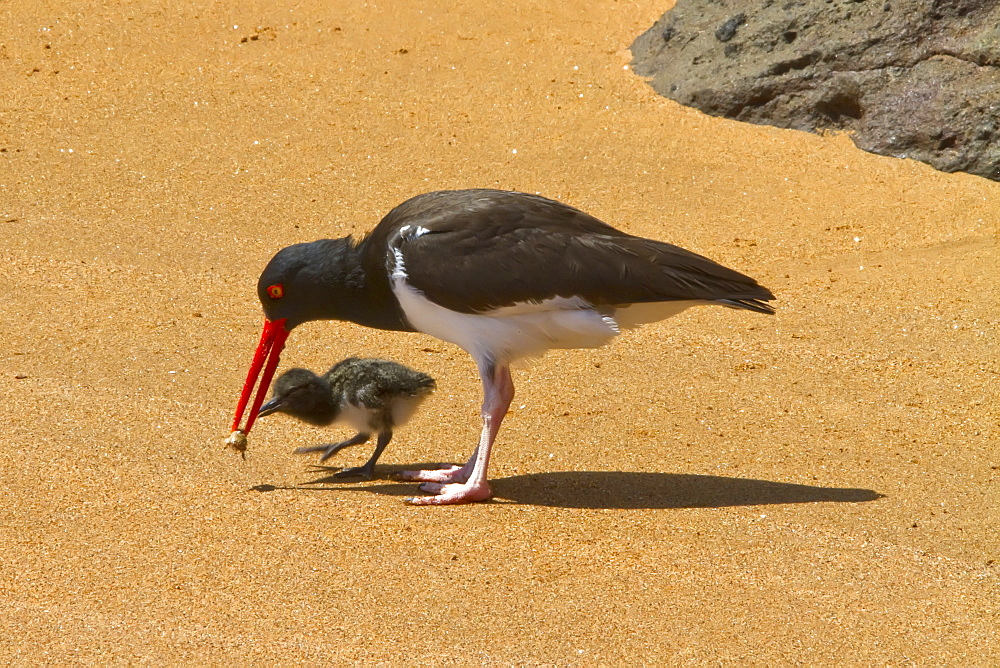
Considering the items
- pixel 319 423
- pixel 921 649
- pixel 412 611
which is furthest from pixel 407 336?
pixel 921 649

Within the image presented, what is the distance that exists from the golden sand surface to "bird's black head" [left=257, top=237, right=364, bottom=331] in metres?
0.83

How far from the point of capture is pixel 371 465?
6613 millimetres

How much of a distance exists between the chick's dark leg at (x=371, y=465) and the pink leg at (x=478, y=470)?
0.18 meters

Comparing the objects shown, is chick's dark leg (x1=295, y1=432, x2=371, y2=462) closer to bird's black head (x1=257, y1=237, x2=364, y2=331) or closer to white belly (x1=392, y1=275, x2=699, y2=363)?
bird's black head (x1=257, y1=237, x2=364, y2=331)

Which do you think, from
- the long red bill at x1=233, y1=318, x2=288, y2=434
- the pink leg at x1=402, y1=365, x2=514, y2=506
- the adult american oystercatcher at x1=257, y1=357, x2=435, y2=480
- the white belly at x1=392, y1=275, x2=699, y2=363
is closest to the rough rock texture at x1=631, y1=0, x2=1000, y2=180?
the white belly at x1=392, y1=275, x2=699, y2=363

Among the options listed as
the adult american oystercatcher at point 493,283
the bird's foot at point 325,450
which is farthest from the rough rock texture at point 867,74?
the bird's foot at point 325,450

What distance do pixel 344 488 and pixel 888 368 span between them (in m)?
3.82

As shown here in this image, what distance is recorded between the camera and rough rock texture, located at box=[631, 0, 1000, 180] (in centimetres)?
1077

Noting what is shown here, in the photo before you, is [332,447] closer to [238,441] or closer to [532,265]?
[238,441]

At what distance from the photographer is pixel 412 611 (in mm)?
4906

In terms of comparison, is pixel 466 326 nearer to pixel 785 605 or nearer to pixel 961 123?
pixel 785 605

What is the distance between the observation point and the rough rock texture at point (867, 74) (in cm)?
1077

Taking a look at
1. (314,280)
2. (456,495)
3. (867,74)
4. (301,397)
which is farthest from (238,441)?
(867,74)

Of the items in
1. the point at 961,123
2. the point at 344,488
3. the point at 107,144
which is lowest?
the point at 344,488
